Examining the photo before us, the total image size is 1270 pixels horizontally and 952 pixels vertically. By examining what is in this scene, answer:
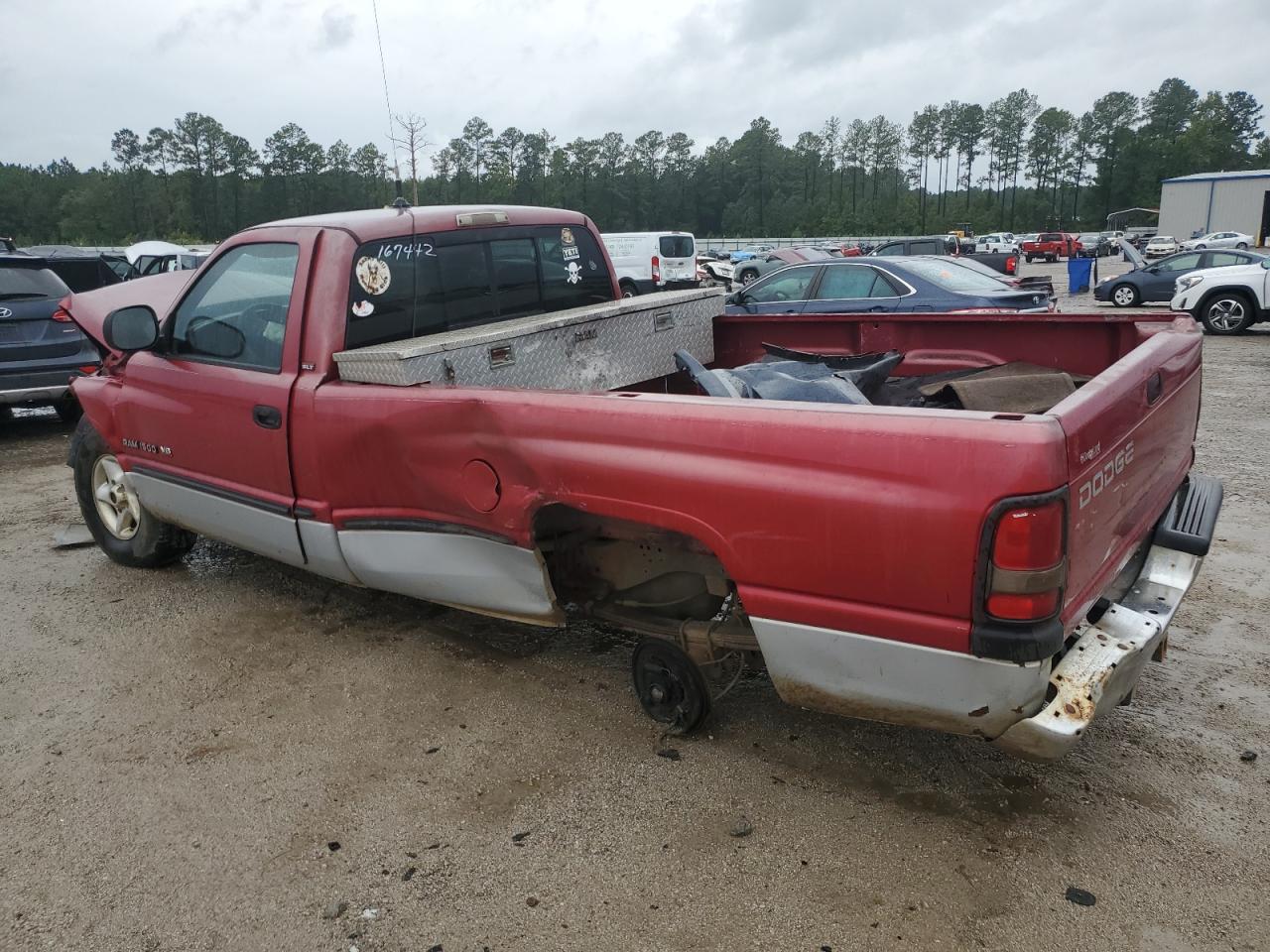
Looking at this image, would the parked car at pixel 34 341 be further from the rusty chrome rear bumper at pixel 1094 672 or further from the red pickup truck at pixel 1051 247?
the red pickup truck at pixel 1051 247

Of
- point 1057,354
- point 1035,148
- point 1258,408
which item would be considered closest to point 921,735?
point 1057,354

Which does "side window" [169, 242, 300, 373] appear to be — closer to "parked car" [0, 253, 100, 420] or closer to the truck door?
the truck door

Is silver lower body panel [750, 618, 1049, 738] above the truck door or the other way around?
the other way around

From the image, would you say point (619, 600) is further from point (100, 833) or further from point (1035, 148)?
point (1035, 148)

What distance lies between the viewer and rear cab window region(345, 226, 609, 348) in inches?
152

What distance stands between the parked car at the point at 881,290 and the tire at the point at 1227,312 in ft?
19.9

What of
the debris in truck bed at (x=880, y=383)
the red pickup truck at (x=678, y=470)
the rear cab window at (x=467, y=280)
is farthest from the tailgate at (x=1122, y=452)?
the rear cab window at (x=467, y=280)

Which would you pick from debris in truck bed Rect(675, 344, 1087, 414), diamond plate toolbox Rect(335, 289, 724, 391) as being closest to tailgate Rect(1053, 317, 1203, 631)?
debris in truck bed Rect(675, 344, 1087, 414)

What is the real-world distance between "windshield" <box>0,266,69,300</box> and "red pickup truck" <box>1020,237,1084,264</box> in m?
56.4

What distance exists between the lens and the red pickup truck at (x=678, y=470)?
7.56ft

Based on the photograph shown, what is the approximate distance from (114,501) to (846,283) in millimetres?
7790

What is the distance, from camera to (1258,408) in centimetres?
891

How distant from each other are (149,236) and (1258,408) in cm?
8704

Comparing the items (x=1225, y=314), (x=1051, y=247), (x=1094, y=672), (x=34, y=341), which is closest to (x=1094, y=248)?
(x=1051, y=247)
